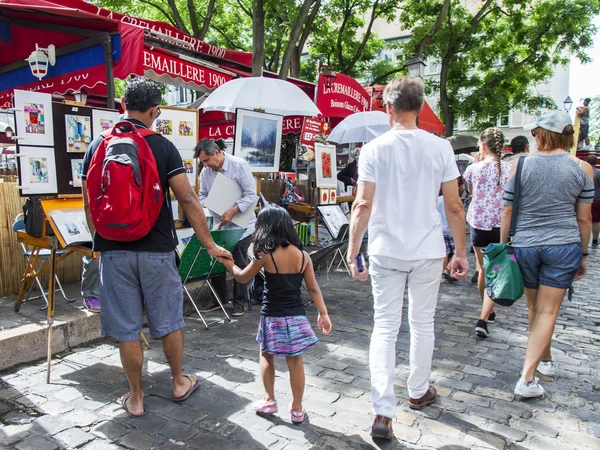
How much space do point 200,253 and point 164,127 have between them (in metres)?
1.61

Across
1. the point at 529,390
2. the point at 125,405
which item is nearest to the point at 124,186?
the point at 125,405

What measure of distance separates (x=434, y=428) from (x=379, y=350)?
1.99ft

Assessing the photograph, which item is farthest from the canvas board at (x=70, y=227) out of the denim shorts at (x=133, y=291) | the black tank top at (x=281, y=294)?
the black tank top at (x=281, y=294)

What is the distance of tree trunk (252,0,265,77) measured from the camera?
27.2ft

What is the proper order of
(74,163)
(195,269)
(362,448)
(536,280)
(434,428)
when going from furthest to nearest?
(195,269) → (74,163) → (536,280) → (434,428) → (362,448)

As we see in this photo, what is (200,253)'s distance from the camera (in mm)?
4859

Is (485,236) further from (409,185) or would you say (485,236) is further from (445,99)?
(445,99)

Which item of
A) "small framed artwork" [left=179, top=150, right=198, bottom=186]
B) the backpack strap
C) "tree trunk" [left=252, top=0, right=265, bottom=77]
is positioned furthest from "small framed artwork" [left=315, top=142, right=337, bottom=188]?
the backpack strap

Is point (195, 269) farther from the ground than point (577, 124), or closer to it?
closer to it

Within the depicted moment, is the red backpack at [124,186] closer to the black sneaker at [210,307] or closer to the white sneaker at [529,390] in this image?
the white sneaker at [529,390]

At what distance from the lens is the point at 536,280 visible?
3344 mm

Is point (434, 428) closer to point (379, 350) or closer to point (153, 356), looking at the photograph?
point (379, 350)

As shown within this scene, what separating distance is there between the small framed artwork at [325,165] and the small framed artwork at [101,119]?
12.1 ft

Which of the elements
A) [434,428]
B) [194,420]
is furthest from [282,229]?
[434,428]
